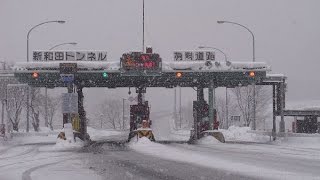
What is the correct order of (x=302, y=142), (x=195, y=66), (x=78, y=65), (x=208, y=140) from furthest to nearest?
(x=302, y=142), (x=208, y=140), (x=195, y=66), (x=78, y=65)

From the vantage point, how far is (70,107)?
2773cm

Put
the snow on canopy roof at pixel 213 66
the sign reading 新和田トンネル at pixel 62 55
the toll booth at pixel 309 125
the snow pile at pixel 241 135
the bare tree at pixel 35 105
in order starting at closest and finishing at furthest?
the sign reading 新和田トンネル at pixel 62 55 < the snow on canopy roof at pixel 213 66 < the snow pile at pixel 241 135 < the toll booth at pixel 309 125 < the bare tree at pixel 35 105

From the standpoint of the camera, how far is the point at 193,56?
3266 cm

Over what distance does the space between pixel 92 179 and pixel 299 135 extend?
80.4 ft

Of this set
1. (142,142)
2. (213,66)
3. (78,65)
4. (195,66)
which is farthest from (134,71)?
(213,66)

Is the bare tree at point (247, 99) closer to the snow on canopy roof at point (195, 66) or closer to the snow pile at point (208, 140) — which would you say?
the snow pile at point (208, 140)

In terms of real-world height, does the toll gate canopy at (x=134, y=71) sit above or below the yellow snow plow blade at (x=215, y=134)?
above

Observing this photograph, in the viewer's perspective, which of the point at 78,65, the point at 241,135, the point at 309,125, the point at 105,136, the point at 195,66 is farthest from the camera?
the point at 105,136

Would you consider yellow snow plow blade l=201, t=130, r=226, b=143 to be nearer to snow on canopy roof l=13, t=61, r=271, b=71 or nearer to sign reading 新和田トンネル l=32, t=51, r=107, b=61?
snow on canopy roof l=13, t=61, r=271, b=71

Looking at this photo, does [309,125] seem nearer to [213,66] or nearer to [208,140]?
[208,140]

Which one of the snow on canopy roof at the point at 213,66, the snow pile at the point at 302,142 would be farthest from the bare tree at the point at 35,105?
the snow pile at the point at 302,142

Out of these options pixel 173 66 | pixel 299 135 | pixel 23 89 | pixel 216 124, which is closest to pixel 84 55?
pixel 173 66

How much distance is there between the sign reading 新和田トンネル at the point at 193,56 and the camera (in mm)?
32531

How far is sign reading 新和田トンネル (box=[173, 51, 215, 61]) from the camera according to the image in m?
32.5
